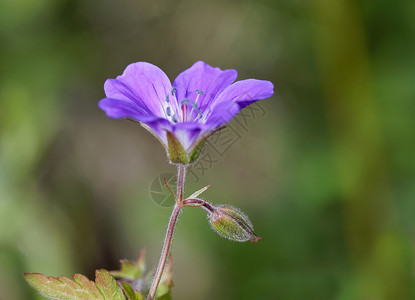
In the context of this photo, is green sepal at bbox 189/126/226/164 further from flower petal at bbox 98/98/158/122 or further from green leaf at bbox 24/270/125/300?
green leaf at bbox 24/270/125/300

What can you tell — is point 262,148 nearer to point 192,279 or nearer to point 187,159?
point 192,279

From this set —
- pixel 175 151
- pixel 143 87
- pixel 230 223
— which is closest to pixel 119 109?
pixel 175 151

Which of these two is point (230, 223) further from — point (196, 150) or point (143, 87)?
point (143, 87)

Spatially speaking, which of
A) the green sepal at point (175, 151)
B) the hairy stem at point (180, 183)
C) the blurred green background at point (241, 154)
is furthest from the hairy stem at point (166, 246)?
the blurred green background at point (241, 154)

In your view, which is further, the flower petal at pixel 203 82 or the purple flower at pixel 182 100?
the flower petal at pixel 203 82

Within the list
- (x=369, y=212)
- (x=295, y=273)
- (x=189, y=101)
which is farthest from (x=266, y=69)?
(x=189, y=101)

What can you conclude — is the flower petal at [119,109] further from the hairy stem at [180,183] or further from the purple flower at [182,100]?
the hairy stem at [180,183]
